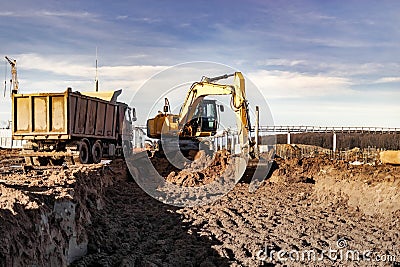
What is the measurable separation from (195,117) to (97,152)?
4.03m

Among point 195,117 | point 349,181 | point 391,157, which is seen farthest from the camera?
point 195,117

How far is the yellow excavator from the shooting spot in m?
17.2

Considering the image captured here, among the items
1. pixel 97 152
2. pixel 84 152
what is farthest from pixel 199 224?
pixel 97 152

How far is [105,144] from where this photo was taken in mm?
19953

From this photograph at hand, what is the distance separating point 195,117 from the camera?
1964 cm

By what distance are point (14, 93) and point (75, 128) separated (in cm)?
242

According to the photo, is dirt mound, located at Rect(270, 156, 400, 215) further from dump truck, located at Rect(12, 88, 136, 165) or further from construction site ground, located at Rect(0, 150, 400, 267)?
dump truck, located at Rect(12, 88, 136, 165)

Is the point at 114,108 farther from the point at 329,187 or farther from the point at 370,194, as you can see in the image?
the point at 370,194

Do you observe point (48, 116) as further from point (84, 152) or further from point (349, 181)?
point (349, 181)

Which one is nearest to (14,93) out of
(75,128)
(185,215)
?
(75,128)

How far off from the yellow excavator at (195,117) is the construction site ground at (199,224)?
4.10 metres

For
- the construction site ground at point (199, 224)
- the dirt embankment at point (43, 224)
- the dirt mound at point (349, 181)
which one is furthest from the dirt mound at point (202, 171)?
the dirt embankment at point (43, 224)

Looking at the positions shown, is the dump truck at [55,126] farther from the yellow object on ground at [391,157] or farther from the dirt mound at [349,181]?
the yellow object on ground at [391,157]

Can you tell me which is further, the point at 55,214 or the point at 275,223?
the point at 275,223
